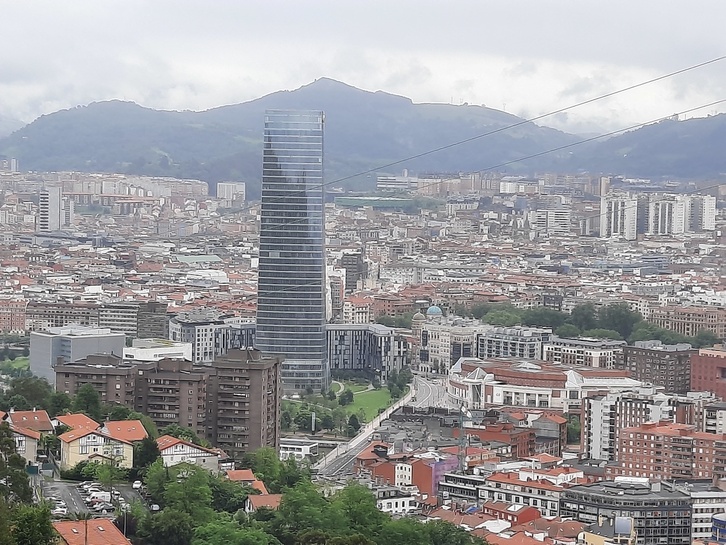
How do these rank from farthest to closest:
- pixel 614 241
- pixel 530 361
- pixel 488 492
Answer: pixel 614 241, pixel 530 361, pixel 488 492

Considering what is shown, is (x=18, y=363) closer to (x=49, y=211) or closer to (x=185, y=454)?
(x=185, y=454)

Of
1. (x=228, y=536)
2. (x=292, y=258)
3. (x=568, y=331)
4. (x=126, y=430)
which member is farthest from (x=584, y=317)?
(x=228, y=536)

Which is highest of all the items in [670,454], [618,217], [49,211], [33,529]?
[618,217]

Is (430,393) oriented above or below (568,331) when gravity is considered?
below

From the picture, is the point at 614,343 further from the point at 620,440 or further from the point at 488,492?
the point at 488,492

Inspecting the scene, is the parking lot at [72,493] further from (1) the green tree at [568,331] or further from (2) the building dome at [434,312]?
(2) the building dome at [434,312]

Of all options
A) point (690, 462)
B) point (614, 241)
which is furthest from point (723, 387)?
point (614, 241)
